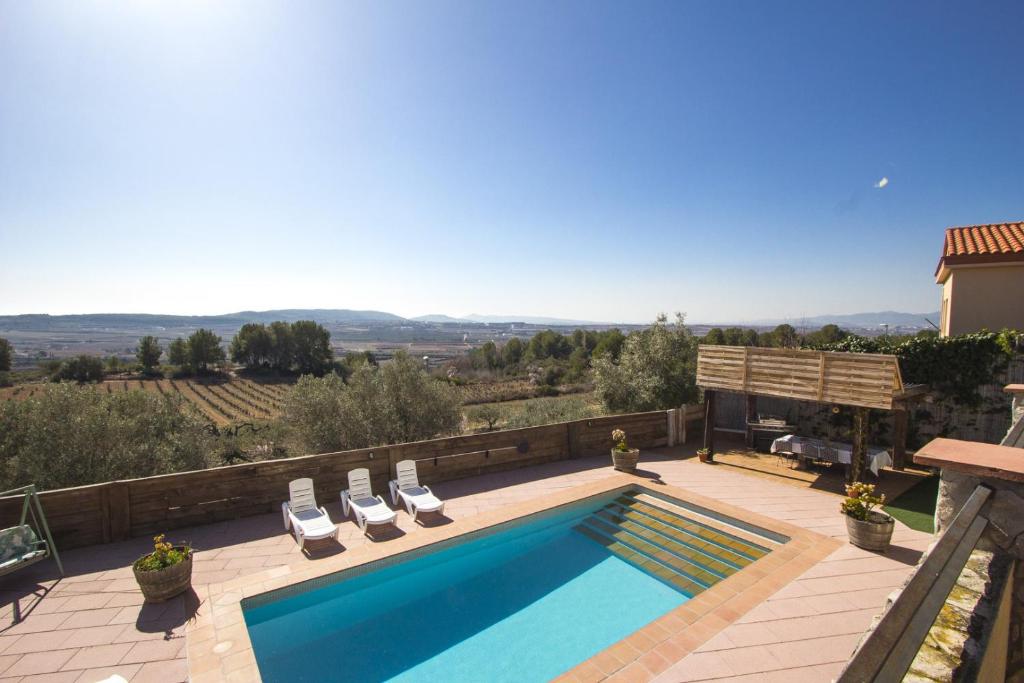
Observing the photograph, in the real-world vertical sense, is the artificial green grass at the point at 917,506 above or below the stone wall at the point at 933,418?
below

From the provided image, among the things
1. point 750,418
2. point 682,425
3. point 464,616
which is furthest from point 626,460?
point 464,616

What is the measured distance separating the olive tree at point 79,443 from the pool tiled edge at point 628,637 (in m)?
7.56

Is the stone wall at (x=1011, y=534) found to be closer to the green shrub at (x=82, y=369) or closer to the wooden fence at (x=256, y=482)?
the wooden fence at (x=256, y=482)

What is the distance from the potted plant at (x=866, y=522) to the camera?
641cm

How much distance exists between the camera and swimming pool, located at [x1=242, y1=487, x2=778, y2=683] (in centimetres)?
518

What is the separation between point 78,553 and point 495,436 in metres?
7.06

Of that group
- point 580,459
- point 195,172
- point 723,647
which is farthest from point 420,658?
point 195,172

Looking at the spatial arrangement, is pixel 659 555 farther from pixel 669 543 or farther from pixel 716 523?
pixel 716 523

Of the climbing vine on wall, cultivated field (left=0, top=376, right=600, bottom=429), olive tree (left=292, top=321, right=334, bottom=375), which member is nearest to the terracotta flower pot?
the climbing vine on wall

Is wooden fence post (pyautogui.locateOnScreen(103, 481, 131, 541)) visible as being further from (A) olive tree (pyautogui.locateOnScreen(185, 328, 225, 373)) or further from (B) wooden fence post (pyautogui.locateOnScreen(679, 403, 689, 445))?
(A) olive tree (pyautogui.locateOnScreen(185, 328, 225, 373))

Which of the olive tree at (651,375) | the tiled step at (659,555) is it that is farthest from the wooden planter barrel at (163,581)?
the olive tree at (651,375)

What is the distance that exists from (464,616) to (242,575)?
9.99ft

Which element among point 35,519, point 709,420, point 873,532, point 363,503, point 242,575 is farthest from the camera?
point 709,420

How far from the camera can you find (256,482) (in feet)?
26.0
